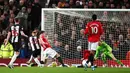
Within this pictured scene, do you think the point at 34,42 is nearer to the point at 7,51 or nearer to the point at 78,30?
the point at 7,51

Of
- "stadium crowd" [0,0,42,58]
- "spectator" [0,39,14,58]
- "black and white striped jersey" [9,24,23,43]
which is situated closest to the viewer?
"black and white striped jersey" [9,24,23,43]

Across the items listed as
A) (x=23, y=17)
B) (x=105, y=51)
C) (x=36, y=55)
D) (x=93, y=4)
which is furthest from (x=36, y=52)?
(x=93, y=4)

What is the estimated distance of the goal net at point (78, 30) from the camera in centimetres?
1962

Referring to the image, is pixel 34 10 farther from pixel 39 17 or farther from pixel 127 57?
pixel 127 57

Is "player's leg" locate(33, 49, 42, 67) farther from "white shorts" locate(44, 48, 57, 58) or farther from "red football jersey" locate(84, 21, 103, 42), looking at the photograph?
"red football jersey" locate(84, 21, 103, 42)

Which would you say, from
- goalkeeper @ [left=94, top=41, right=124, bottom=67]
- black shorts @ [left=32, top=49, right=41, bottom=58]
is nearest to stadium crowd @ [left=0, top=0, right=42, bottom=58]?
black shorts @ [left=32, top=49, right=41, bottom=58]

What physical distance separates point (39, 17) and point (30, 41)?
2.01m

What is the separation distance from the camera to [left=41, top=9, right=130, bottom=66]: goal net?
19.6 metres

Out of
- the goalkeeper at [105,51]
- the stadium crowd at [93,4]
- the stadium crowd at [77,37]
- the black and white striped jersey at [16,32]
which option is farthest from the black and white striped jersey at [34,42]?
the goalkeeper at [105,51]

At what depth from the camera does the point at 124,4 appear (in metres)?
21.9

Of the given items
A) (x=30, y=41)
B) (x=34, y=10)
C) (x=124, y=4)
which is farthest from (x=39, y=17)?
(x=124, y=4)

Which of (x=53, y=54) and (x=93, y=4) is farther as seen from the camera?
(x=93, y=4)

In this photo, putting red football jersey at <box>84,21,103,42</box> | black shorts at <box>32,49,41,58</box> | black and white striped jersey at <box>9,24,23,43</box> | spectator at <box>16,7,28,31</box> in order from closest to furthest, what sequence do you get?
red football jersey at <box>84,21,103,42</box>
black and white striped jersey at <box>9,24,23,43</box>
black shorts at <box>32,49,41,58</box>
spectator at <box>16,7,28,31</box>

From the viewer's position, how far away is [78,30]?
1988 cm
